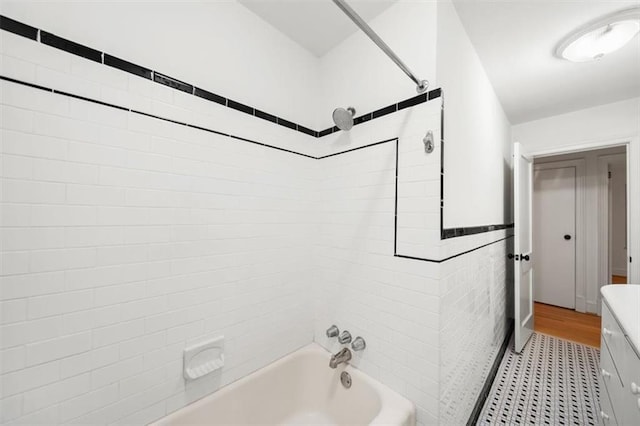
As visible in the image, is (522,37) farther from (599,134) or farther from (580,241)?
(580,241)

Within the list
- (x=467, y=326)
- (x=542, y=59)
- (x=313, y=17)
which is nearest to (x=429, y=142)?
(x=313, y=17)

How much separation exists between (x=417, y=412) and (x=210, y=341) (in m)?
1.06

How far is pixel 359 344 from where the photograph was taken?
141 cm

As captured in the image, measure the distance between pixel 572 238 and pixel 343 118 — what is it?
385cm

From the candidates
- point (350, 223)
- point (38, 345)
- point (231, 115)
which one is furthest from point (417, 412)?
point (231, 115)

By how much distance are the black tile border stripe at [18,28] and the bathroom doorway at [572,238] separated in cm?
442

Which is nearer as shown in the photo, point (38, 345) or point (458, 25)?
point (38, 345)

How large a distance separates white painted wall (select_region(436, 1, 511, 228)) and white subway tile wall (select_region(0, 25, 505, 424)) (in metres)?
0.17

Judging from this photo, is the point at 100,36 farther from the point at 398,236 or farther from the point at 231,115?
the point at 398,236

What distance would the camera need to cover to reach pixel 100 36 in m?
0.92

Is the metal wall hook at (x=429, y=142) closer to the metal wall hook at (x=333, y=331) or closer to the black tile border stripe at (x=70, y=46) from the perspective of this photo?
the metal wall hook at (x=333, y=331)

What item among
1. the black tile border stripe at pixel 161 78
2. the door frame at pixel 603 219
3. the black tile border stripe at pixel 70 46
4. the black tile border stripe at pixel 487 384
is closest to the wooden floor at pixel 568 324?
the door frame at pixel 603 219

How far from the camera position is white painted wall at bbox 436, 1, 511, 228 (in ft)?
4.03

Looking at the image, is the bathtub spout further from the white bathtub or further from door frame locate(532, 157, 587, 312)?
door frame locate(532, 157, 587, 312)
